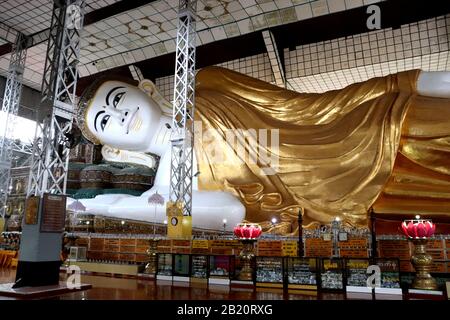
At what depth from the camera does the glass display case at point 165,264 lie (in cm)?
416

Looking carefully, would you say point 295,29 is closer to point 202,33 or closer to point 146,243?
point 202,33

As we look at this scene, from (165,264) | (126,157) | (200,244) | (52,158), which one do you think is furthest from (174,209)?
(126,157)

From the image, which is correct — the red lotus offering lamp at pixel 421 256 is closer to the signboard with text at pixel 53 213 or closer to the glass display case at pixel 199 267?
the glass display case at pixel 199 267

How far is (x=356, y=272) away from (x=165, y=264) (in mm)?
1987

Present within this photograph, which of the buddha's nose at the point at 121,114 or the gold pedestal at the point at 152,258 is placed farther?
the buddha's nose at the point at 121,114

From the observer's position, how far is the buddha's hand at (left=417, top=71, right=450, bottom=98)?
183 inches

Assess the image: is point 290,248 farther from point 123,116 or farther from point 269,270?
point 123,116

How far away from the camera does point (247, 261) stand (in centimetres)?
376

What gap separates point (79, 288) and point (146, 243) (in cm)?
183

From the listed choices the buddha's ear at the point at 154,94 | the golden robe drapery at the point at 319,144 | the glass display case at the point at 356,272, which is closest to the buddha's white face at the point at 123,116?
the buddha's ear at the point at 154,94

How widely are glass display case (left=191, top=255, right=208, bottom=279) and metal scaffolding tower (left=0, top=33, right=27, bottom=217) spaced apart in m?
5.70

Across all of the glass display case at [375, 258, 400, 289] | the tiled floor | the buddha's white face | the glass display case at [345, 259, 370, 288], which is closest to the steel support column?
the tiled floor

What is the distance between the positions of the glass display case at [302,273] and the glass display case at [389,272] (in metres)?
0.54

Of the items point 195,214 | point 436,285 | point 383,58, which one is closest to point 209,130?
point 195,214
